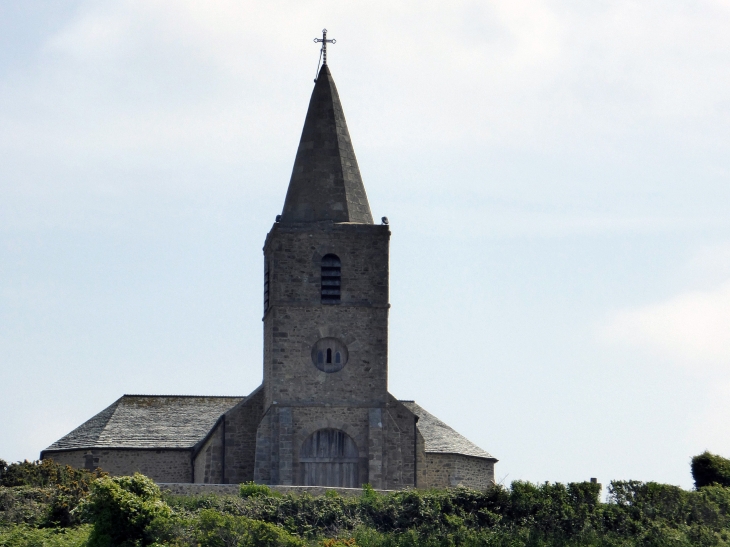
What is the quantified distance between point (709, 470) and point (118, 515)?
20.6m

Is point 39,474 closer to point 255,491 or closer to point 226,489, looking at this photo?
point 226,489

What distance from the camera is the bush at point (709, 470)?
173ft

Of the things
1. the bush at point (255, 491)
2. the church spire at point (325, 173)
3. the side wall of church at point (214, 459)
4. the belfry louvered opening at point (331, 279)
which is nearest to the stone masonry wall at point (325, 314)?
the belfry louvered opening at point (331, 279)

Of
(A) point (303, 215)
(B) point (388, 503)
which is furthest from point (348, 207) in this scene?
(B) point (388, 503)

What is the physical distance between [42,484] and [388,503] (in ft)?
37.3

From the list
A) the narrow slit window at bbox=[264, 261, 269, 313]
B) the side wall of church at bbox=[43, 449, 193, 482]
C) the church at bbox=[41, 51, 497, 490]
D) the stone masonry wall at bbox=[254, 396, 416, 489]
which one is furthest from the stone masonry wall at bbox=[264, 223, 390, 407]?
the side wall of church at bbox=[43, 449, 193, 482]

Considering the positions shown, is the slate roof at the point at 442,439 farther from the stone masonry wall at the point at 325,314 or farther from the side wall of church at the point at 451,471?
the stone masonry wall at the point at 325,314

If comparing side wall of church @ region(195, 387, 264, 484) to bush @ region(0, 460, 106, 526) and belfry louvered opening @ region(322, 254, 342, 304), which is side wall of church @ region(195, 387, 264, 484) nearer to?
bush @ region(0, 460, 106, 526)

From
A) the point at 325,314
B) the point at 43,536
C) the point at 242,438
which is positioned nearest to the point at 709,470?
the point at 325,314

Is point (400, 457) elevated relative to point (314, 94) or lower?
lower

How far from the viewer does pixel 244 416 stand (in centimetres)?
5272

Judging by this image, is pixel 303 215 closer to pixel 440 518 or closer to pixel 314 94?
pixel 314 94

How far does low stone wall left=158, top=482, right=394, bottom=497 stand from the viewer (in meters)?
47.2

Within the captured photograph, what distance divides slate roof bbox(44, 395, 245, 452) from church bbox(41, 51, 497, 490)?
2.57 meters
